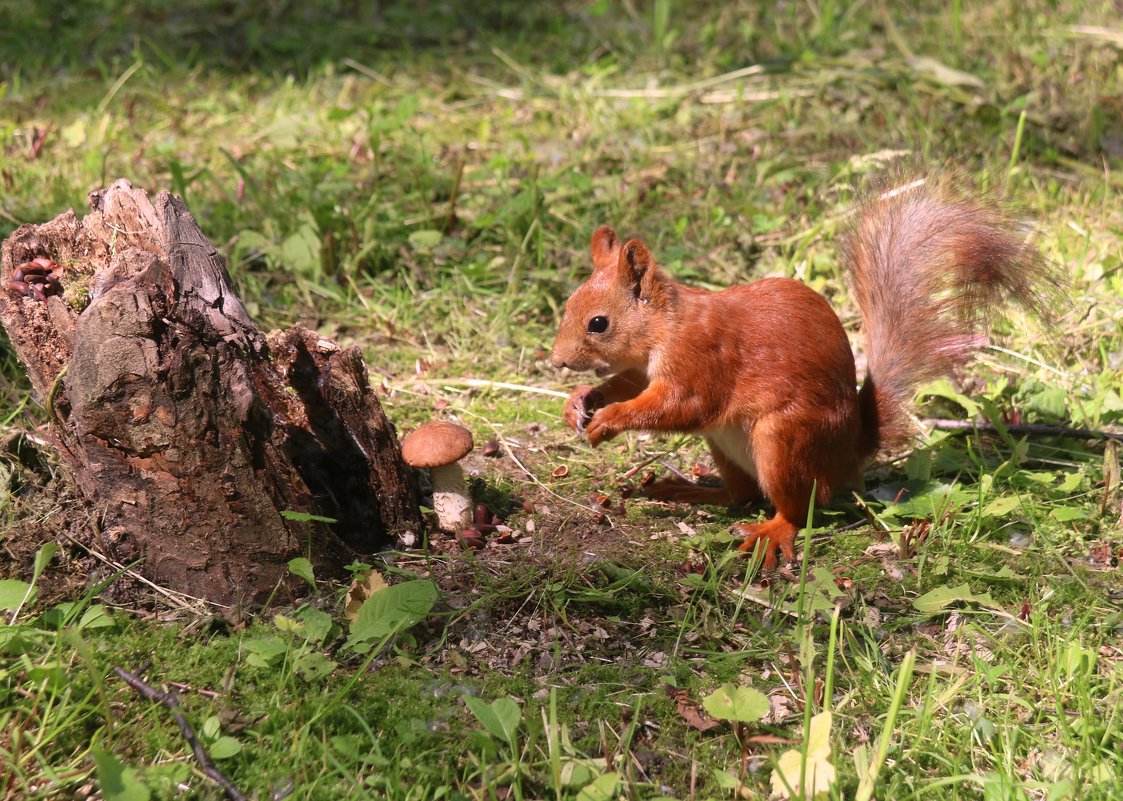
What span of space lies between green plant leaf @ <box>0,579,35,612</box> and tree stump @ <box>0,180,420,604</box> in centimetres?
17

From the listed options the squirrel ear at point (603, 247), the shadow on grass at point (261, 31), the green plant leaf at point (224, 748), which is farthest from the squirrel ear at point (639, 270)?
the shadow on grass at point (261, 31)

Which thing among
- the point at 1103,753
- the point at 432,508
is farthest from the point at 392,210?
the point at 1103,753

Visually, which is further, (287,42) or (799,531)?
(287,42)

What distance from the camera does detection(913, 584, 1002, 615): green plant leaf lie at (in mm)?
2213

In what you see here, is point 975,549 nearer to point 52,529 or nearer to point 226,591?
point 226,591

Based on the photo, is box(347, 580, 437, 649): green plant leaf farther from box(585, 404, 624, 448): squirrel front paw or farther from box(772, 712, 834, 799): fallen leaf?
box(772, 712, 834, 799): fallen leaf

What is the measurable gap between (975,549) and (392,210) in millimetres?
2405

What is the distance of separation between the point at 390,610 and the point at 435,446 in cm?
40

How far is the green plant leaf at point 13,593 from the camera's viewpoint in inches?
80.4

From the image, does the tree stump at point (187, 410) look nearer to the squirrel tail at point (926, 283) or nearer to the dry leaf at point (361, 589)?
the dry leaf at point (361, 589)

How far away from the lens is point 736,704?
184cm

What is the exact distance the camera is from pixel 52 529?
2266 millimetres

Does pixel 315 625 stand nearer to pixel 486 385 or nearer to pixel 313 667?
pixel 313 667

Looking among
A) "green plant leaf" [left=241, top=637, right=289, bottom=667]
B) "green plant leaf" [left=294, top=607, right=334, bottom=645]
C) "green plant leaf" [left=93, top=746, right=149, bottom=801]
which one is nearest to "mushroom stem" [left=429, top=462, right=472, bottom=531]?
"green plant leaf" [left=294, top=607, right=334, bottom=645]
